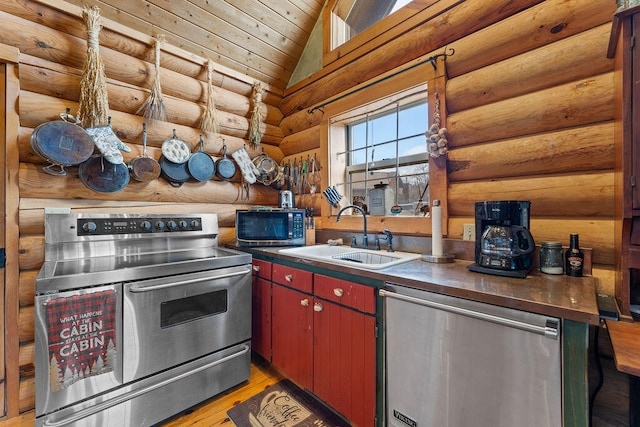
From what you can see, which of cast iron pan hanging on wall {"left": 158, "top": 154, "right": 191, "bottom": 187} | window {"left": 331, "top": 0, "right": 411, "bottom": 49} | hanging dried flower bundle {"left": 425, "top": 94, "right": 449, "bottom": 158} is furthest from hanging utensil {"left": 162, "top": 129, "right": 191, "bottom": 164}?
hanging dried flower bundle {"left": 425, "top": 94, "right": 449, "bottom": 158}

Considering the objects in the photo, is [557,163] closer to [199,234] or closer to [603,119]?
[603,119]

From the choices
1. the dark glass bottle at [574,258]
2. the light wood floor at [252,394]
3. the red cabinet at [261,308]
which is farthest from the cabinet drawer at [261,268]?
the dark glass bottle at [574,258]

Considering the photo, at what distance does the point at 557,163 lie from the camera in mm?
1332

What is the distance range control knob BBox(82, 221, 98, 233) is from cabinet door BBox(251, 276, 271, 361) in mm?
1083

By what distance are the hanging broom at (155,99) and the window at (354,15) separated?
144cm

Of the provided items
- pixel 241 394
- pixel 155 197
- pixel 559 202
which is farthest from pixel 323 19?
pixel 241 394

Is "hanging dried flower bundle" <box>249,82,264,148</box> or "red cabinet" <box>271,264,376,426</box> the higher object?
"hanging dried flower bundle" <box>249,82,264,148</box>

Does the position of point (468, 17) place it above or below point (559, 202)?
above

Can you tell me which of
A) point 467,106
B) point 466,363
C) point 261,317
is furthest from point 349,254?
point 467,106

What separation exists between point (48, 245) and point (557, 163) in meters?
2.83

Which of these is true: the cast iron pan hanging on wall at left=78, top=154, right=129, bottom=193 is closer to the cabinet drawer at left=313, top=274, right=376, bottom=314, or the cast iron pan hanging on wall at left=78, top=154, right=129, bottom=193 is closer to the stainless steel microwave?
the stainless steel microwave

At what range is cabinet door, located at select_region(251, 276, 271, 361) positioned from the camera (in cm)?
200

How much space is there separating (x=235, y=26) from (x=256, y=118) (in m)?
0.75

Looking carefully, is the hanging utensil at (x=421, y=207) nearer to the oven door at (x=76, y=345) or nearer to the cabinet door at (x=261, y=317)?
the cabinet door at (x=261, y=317)
